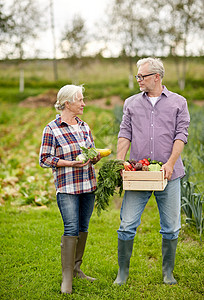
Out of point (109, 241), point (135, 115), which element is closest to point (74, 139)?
point (135, 115)

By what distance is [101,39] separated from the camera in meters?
22.7

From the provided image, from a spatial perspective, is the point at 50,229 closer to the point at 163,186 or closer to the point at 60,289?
the point at 60,289

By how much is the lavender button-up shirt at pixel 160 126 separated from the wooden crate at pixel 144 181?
0.84ft

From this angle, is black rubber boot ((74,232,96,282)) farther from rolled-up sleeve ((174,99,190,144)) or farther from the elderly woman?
rolled-up sleeve ((174,99,190,144))

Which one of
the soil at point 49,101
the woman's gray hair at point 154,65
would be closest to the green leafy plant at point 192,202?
the woman's gray hair at point 154,65

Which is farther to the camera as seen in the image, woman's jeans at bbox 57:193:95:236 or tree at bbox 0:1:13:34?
tree at bbox 0:1:13:34

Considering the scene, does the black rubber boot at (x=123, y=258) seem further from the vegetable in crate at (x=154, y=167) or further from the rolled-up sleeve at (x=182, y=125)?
the rolled-up sleeve at (x=182, y=125)

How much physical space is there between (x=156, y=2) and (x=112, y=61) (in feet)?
15.8

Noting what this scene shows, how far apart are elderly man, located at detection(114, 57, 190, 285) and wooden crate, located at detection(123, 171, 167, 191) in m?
0.16

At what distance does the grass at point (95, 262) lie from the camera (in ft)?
9.14

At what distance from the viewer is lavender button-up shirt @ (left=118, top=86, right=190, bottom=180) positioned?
2729 millimetres

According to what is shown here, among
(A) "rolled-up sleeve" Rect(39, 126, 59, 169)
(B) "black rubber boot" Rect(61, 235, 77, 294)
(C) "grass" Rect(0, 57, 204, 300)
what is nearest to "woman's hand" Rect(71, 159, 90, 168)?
(A) "rolled-up sleeve" Rect(39, 126, 59, 169)

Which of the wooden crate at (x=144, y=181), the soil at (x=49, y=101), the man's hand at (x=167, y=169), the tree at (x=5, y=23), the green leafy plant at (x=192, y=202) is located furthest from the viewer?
the soil at (x=49, y=101)

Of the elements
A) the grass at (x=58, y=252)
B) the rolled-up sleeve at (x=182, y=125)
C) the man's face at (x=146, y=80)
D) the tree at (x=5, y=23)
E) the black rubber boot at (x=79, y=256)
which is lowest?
the grass at (x=58, y=252)
